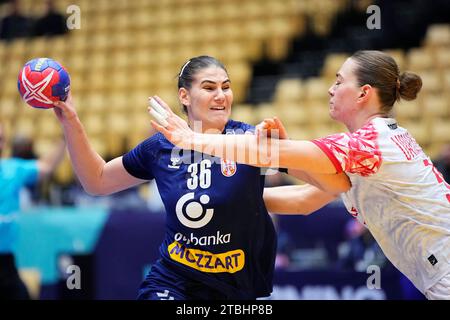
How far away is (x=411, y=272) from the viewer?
10.1 feet

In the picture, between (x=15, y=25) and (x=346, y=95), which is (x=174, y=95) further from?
(x=346, y=95)

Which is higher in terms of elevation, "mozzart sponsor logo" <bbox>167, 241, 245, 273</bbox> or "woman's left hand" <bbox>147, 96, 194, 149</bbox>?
"woman's left hand" <bbox>147, 96, 194, 149</bbox>

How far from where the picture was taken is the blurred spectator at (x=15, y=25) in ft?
41.6

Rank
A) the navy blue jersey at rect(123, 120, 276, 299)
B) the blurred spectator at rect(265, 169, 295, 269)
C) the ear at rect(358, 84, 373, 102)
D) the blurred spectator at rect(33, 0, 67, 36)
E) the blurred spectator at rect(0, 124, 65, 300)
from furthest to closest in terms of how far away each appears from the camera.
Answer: the blurred spectator at rect(33, 0, 67, 36) → the blurred spectator at rect(265, 169, 295, 269) → the blurred spectator at rect(0, 124, 65, 300) → the navy blue jersey at rect(123, 120, 276, 299) → the ear at rect(358, 84, 373, 102)

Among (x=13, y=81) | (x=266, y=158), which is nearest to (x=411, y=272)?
(x=266, y=158)

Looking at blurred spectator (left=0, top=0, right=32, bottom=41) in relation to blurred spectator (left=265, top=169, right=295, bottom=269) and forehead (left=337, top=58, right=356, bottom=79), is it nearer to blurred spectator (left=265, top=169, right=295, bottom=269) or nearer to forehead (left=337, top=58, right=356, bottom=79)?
blurred spectator (left=265, top=169, right=295, bottom=269)

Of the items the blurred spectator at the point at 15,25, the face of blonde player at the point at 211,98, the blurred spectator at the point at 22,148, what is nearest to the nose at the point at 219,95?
the face of blonde player at the point at 211,98

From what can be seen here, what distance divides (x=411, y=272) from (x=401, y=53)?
7095 mm

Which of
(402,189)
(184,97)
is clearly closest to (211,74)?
(184,97)

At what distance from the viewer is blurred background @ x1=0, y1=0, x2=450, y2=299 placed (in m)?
6.39

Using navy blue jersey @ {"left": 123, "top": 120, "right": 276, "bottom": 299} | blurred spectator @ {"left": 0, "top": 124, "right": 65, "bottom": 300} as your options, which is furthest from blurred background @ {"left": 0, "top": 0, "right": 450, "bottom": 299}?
navy blue jersey @ {"left": 123, "top": 120, "right": 276, "bottom": 299}

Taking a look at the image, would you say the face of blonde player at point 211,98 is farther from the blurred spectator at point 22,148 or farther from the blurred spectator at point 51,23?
the blurred spectator at point 51,23

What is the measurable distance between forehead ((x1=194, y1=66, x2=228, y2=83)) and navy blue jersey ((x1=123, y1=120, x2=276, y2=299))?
38cm

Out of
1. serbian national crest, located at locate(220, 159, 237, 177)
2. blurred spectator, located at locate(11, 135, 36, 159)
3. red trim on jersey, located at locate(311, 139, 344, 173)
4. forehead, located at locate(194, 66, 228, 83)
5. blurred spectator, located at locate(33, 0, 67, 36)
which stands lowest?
blurred spectator, located at locate(11, 135, 36, 159)
